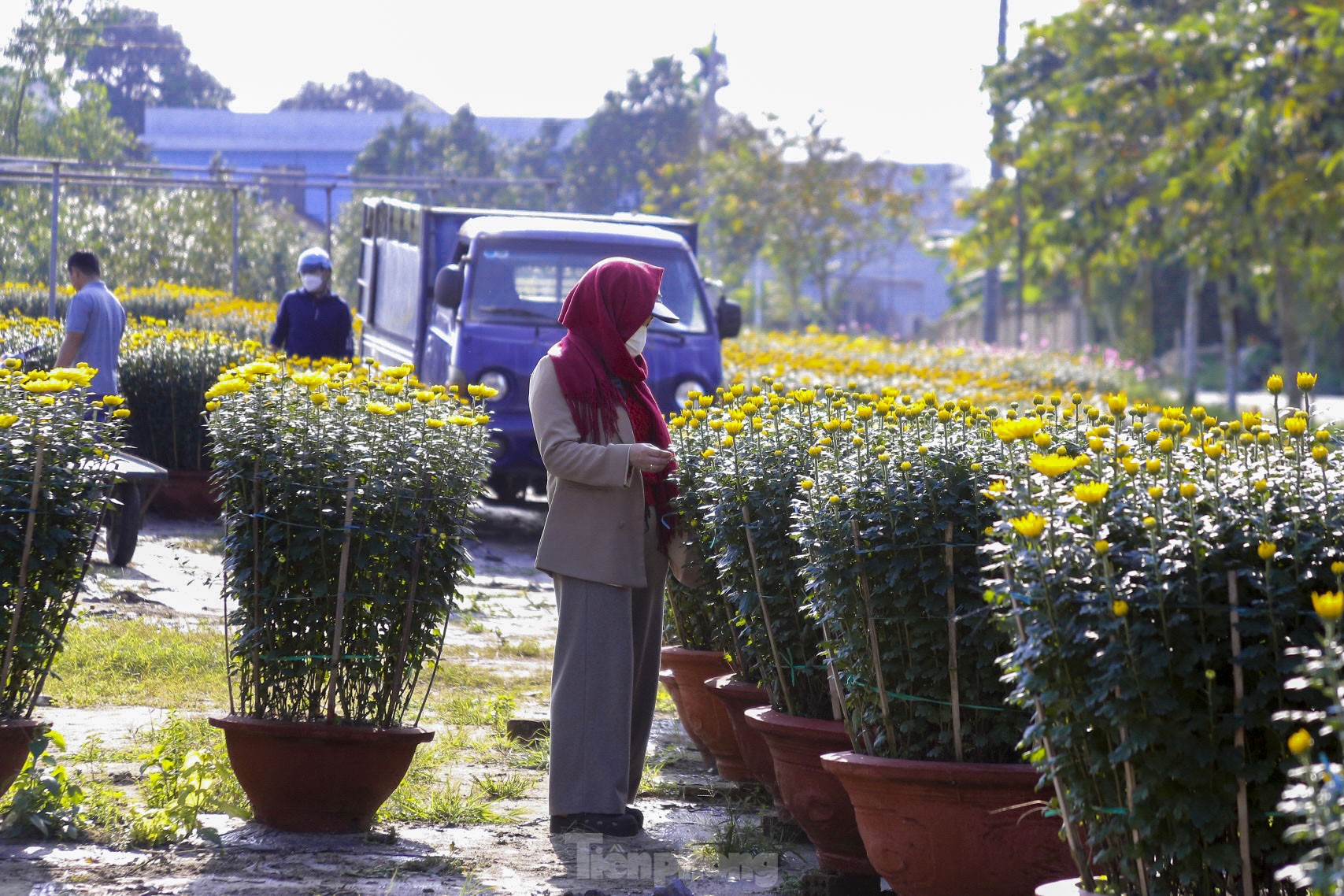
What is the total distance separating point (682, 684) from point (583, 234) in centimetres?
696

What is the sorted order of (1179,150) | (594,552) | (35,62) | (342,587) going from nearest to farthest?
1. (342,587)
2. (594,552)
3. (1179,150)
4. (35,62)

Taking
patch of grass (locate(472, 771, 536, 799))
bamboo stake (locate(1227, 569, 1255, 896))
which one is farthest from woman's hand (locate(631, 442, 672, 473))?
bamboo stake (locate(1227, 569, 1255, 896))

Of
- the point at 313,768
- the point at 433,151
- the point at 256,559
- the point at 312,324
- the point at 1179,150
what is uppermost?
the point at 433,151

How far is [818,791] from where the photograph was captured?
465 cm

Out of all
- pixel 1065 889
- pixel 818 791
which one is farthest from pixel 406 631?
pixel 1065 889

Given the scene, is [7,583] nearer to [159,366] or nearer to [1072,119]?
[159,366]

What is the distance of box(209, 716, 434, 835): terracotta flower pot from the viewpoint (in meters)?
4.77

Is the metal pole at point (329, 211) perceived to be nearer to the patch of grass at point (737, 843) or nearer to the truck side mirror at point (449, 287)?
the truck side mirror at point (449, 287)

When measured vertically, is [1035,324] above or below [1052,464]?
below

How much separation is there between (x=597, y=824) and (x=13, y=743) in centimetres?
166

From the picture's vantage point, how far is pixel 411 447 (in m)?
4.82

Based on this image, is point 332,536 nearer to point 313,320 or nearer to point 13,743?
point 13,743

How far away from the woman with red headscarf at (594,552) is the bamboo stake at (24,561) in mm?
1381

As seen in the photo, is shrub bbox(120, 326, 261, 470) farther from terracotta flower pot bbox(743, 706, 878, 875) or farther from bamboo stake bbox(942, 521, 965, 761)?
bamboo stake bbox(942, 521, 965, 761)
